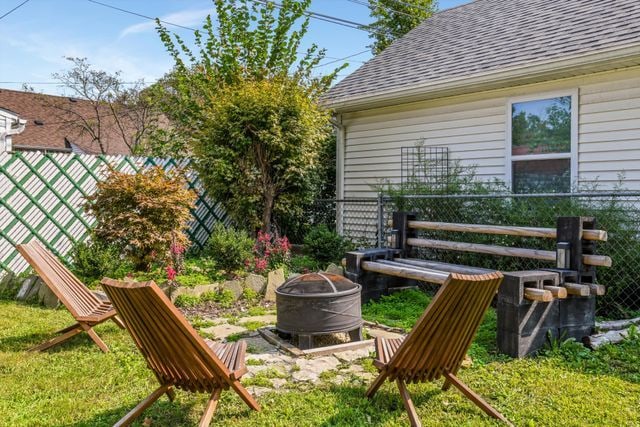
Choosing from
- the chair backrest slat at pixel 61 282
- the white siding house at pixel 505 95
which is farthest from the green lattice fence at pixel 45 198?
the white siding house at pixel 505 95

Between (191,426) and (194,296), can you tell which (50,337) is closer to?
(194,296)

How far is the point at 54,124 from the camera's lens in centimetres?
2184

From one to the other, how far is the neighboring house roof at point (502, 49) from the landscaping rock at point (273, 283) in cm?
382

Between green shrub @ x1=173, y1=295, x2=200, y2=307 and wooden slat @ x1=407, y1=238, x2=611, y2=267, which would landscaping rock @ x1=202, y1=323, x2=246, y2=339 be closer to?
green shrub @ x1=173, y1=295, x2=200, y2=307

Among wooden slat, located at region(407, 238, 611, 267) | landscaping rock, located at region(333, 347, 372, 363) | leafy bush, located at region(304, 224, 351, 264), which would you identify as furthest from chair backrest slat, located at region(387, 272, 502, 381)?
leafy bush, located at region(304, 224, 351, 264)

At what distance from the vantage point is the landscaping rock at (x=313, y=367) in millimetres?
3727

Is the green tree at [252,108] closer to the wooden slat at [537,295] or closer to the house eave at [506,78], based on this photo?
the house eave at [506,78]

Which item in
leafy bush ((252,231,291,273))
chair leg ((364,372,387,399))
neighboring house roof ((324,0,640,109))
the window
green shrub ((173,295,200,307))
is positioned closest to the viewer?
chair leg ((364,372,387,399))

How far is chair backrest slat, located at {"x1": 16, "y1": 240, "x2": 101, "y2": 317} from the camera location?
174 inches

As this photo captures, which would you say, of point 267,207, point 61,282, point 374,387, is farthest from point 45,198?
point 374,387

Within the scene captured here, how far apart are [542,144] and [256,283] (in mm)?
4575

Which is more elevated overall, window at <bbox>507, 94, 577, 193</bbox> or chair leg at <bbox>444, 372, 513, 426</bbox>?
window at <bbox>507, 94, 577, 193</bbox>

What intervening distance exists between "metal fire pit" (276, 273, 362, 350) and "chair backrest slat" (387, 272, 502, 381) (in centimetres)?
136

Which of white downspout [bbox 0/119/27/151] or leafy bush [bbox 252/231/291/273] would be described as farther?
white downspout [bbox 0/119/27/151]
